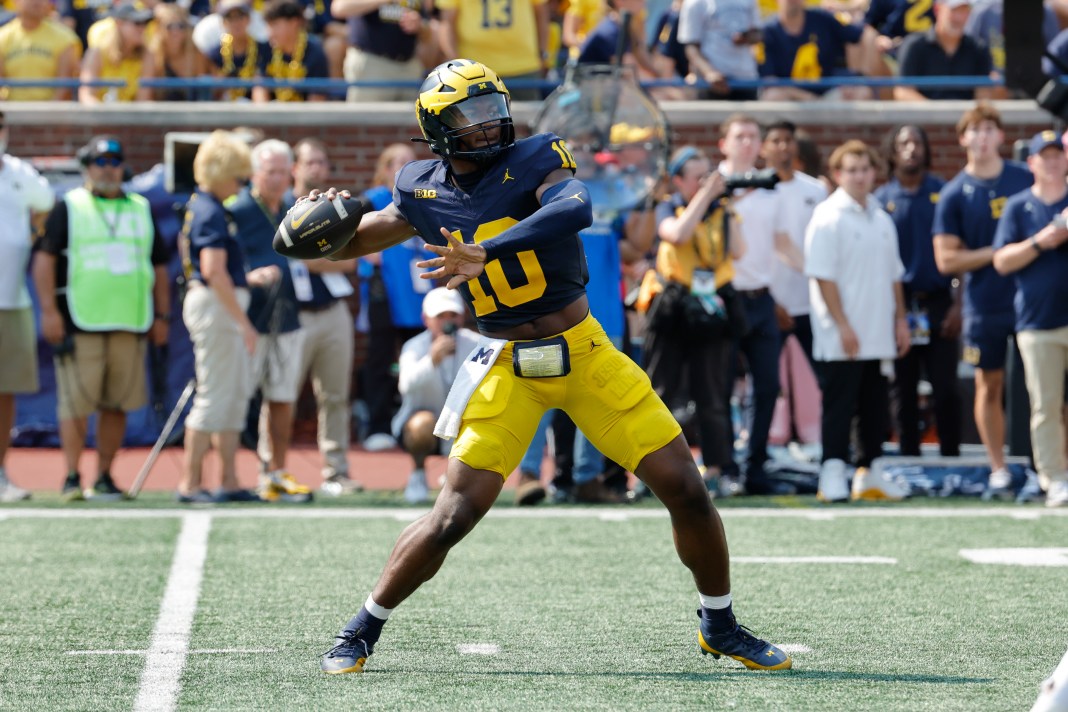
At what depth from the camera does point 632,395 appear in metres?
5.38

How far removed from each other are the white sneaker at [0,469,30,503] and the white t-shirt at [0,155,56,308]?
105 cm

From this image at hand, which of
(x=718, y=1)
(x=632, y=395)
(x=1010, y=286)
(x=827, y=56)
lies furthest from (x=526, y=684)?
(x=827, y=56)

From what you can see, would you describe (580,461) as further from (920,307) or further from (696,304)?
(920,307)

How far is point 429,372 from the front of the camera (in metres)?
10.0

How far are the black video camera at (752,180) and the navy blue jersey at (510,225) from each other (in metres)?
4.40

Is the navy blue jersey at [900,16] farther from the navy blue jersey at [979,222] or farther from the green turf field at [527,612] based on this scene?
the green turf field at [527,612]

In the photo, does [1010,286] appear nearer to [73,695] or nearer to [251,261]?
[251,261]

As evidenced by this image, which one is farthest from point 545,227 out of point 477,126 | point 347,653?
point 347,653

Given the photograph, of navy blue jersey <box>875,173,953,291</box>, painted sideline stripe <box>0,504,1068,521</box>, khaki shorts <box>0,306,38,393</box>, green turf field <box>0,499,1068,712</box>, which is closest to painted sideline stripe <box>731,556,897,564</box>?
green turf field <box>0,499,1068,712</box>

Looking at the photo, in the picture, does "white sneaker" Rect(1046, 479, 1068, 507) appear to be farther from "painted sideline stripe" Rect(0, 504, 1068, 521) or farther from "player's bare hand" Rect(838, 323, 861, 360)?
"player's bare hand" Rect(838, 323, 861, 360)

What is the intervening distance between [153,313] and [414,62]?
377 cm

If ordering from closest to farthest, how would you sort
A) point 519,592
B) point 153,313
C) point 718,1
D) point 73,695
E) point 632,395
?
point 73,695, point 632,395, point 519,592, point 153,313, point 718,1

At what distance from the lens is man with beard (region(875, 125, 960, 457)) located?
423 inches

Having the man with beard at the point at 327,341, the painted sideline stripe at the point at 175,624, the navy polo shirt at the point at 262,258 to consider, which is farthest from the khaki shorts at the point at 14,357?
the painted sideline stripe at the point at 175,624
